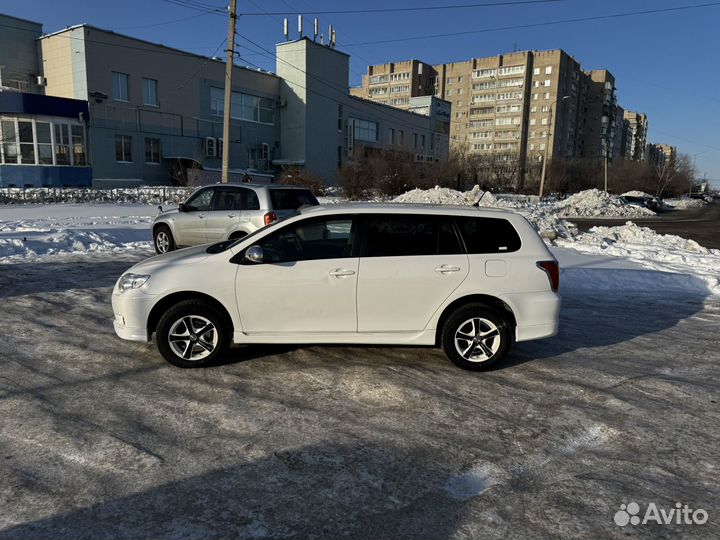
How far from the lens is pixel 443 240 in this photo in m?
5.39

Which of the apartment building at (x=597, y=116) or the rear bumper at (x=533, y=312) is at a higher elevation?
the apartment building at (x=597, y=116)

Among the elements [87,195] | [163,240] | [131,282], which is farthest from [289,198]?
A: [87,195]

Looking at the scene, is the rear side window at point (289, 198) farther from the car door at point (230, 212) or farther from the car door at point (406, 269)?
the car door at point (406, 269)

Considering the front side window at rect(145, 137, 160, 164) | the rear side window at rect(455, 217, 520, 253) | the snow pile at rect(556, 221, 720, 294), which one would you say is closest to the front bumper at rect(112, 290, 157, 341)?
the rear side window at rect(455, 217, 520, 253)

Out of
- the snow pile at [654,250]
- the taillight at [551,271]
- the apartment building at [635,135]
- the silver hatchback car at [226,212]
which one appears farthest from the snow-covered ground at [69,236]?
the apartment building at [635,135]

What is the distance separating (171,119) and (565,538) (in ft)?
151

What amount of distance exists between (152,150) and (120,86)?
517 centimetres

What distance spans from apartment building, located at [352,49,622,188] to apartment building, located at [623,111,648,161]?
3562 cm

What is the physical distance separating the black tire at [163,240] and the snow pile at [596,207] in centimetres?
3042

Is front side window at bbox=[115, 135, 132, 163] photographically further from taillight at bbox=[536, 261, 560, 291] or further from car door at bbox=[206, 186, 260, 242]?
taillight at bbox=[536, 261, 560, 291]

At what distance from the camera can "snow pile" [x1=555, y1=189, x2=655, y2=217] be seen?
37.4 meters

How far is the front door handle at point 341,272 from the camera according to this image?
5207mm

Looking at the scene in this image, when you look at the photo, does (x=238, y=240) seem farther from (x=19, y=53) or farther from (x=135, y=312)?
(x=19, y=53)

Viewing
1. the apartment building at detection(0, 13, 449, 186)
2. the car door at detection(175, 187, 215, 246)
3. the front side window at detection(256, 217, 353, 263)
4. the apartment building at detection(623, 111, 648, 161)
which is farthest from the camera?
the apartment building at detection(623, 111, 648, 161)
